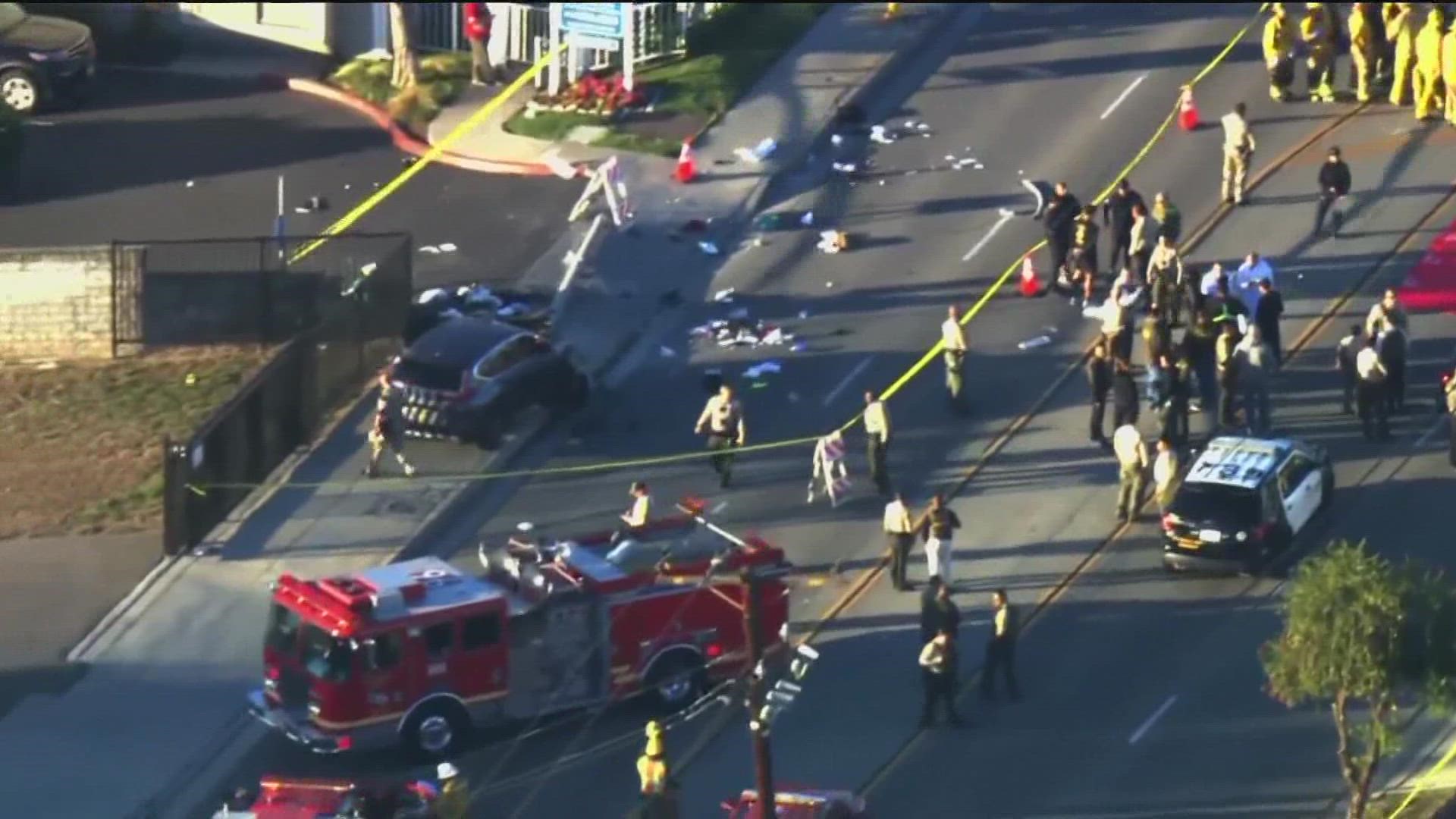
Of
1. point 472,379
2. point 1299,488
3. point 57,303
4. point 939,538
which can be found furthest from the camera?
point 57,303

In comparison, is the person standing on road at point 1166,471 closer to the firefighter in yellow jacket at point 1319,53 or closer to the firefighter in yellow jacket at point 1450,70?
the firefighter in yellow jacket at point 1450,70

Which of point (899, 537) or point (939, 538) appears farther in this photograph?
point (899, 537)

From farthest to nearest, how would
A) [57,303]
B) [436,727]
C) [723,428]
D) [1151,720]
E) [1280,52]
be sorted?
[1280,52] < [57,303] < [723,428] < [1151,720] < [436,727]

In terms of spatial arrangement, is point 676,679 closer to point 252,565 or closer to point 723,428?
point 723,428

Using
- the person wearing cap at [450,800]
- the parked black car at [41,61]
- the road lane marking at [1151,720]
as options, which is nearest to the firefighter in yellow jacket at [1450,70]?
the road lane marking at [1151,720]

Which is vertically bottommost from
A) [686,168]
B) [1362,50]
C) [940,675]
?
[940,675]

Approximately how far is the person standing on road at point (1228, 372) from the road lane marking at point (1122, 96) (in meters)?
11.6

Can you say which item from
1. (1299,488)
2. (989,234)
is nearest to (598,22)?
(989,234)

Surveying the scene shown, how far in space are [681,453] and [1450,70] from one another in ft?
45.7

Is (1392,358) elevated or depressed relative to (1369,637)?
elevated

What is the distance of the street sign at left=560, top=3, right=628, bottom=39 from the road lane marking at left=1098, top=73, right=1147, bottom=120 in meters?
7.57

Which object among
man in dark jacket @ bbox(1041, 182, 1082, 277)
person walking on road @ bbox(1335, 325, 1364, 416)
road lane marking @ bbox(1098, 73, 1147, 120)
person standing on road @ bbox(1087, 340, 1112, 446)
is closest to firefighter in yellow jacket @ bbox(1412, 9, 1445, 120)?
road lane marking @ bbox(1098, 73, 1147, 120)

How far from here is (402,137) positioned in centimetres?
5253

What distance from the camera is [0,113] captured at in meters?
49.1
